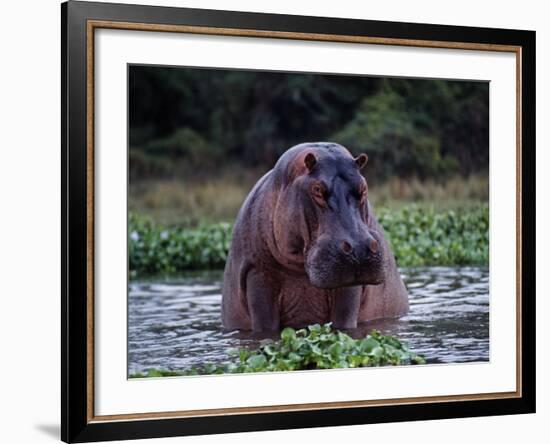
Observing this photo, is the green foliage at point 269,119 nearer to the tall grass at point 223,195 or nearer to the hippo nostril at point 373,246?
the tall grass at point 223,195

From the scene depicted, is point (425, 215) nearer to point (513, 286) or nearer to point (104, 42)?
point (513, 286)

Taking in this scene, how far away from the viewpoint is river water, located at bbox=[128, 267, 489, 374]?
7055mm

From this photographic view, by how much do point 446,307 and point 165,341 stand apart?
246 centimetres

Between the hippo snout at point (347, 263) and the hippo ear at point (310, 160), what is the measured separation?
0.53 metres

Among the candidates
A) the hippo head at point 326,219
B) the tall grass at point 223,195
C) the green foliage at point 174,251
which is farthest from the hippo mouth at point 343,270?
the tall grass at point 223,195

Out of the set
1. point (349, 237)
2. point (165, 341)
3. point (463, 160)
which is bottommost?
Result: point (165, 341)

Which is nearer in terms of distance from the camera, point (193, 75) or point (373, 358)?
point (373, 358)

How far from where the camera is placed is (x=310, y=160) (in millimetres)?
7344

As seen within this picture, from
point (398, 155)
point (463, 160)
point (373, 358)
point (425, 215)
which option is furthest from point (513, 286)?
point (398, 155)

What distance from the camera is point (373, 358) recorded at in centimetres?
667

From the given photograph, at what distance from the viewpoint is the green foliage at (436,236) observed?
12203 mm

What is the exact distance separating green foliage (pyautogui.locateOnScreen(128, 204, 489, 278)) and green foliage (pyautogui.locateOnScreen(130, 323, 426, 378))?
223 inches

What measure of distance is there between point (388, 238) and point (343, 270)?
225 inches

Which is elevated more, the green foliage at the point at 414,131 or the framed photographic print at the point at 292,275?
the green foliage at the point at 414,131
